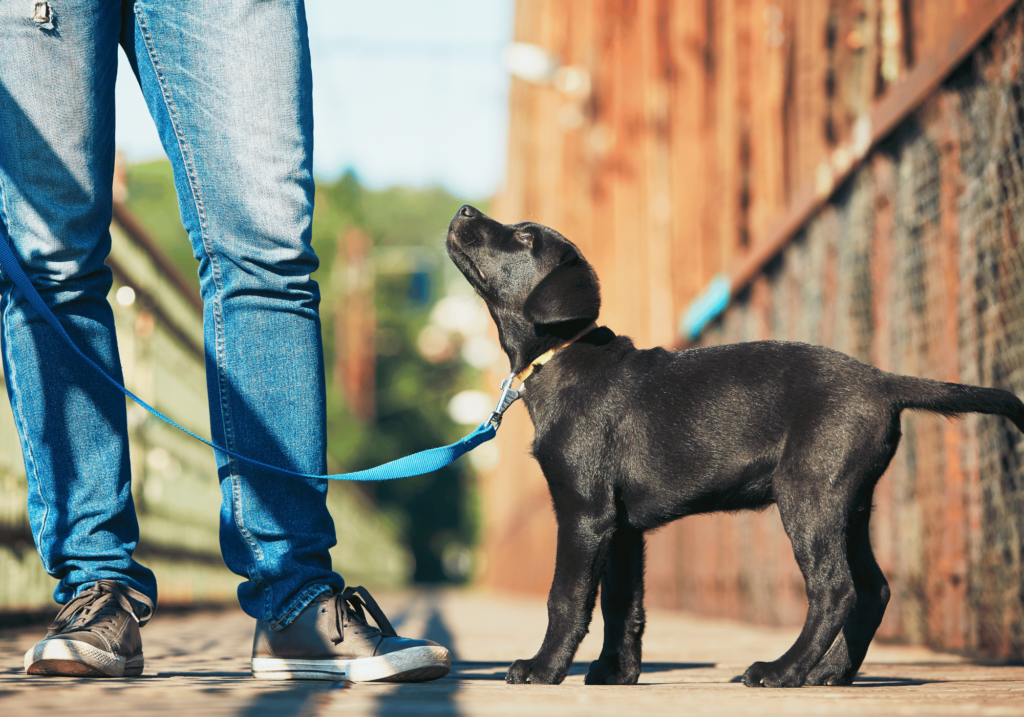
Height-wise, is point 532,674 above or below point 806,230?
below

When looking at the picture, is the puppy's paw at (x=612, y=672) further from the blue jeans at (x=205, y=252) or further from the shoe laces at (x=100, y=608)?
the shoe laces at (x=100, y=608)

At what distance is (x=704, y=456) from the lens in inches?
94.6

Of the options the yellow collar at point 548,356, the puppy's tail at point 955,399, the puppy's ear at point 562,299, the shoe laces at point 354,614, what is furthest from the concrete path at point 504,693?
the puppy's ear at point 562,299

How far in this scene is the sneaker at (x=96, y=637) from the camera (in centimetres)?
216

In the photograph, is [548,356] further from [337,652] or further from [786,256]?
[786,256]

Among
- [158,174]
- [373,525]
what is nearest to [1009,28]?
[373,525]

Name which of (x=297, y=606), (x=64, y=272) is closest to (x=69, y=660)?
(x=297, y=606)

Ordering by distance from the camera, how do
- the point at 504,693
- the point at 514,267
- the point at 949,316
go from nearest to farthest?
1. the point at 504,693
2. the point at 514,267
3. the point at 949,316

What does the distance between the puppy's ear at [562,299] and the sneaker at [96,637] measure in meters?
1.04

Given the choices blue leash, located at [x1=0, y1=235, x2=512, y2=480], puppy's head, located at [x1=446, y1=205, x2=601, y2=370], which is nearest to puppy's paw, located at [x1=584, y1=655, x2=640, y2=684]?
blue leash, located at [x1=0, y1=235, x2=512, y2=480]

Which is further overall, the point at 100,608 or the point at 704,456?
the point at 704,456

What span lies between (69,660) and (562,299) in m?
1.23

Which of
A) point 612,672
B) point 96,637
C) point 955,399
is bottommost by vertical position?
point 612,672

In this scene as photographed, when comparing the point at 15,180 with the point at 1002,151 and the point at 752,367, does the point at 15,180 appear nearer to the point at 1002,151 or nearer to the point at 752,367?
the point at 752,367
